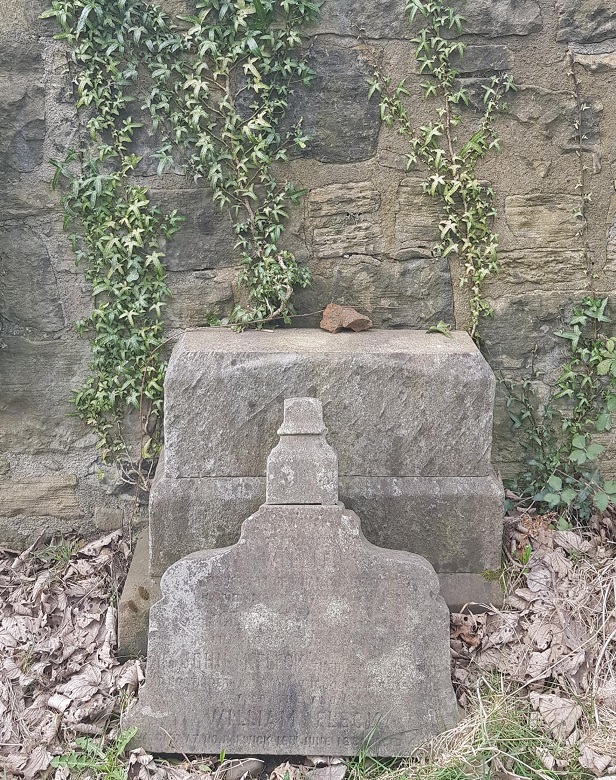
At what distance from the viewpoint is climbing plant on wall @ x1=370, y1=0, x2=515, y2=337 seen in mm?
2611

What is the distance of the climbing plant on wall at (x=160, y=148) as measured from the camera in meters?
2.56

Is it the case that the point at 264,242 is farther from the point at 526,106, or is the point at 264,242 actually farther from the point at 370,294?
the point at 526,106

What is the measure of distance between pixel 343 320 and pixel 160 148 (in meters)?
0.88

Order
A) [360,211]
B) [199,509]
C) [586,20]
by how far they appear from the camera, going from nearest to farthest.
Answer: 1. [199,509]
2. [586,20]
3. [360,211]

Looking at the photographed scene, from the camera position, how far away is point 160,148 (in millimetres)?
2662

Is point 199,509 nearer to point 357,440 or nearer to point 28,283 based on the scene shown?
point 357,440

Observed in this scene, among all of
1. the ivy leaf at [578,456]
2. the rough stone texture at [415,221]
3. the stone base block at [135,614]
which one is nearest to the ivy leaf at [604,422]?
the ivy leaf at [578,456]

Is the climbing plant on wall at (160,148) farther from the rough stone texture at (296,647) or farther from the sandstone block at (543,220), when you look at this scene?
the rough stone texture at (296,647)

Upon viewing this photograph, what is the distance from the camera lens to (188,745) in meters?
2.13

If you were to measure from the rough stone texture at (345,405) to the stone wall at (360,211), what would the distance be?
17.4 inches

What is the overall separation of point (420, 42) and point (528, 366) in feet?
3.95

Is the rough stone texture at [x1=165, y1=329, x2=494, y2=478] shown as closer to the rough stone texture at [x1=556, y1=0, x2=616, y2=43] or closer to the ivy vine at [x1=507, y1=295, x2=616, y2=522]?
the ivy vine at [x1=507, y1=295, x2=616, y2=522]

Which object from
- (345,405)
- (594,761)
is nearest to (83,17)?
(345,405)

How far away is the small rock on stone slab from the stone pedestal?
0.56 ft
